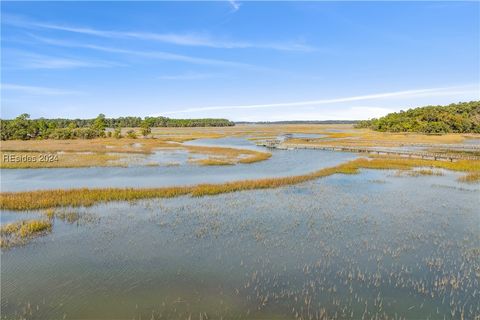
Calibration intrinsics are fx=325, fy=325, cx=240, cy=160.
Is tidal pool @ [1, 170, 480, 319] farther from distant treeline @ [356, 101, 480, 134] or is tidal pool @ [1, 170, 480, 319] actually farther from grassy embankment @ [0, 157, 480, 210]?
distant treeline @ [356, 101, 480, 134]

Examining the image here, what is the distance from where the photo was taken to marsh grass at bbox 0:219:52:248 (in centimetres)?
1880

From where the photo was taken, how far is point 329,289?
14.2 metres

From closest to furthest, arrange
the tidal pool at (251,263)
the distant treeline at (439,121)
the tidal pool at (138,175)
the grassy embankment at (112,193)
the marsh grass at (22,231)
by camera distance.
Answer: the tidal pool at (251,263) → the marsh grass at (22,231) → the grassy embankment at (112,193) → the tidal pool at (138,175) → the distant treeline at (439,121)

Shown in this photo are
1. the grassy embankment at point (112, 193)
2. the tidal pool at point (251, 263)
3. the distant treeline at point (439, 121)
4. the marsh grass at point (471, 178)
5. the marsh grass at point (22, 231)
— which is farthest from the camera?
the distant treeline at point (439, 121)

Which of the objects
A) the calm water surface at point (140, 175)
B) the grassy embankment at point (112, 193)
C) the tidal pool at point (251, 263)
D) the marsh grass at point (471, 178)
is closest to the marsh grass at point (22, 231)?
the tidal pool at point (251, 263)

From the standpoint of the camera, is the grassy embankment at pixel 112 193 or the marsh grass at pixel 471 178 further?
the marsh grass at pixel 471 178

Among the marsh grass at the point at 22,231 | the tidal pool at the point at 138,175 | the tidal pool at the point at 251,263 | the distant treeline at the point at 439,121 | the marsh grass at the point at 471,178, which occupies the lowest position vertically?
the tidal pool at the point at 251,263

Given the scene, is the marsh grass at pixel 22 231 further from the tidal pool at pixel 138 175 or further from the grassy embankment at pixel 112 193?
the tidal pool at pixel 138 175

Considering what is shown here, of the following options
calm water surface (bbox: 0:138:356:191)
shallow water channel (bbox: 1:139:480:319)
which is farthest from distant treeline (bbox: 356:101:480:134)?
shallow water channel (bbox: 1:139:480:319)

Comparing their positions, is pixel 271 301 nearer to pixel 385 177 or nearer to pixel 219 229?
pixel 219 229

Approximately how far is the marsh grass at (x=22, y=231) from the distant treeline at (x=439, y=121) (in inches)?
5900

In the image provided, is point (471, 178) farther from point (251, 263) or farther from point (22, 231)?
point (22, 231)

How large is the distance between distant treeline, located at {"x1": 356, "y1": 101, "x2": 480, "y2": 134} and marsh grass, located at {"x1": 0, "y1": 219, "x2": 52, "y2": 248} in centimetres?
14985

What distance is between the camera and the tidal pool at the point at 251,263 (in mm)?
12812
